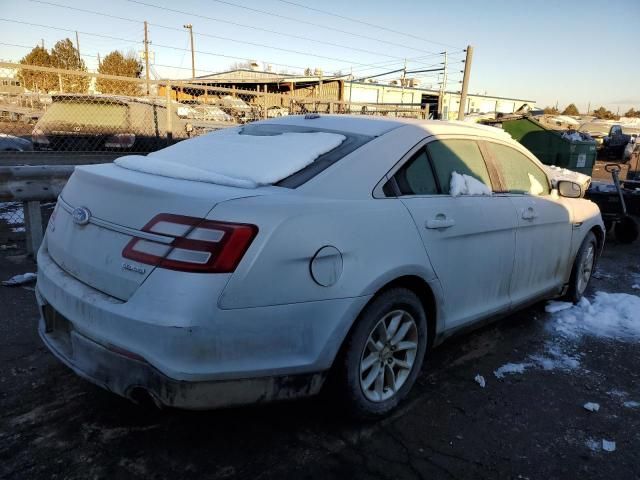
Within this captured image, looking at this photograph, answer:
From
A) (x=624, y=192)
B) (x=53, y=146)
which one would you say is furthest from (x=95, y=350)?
(x=624, y=192)

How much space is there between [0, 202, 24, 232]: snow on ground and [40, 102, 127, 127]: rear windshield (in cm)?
141

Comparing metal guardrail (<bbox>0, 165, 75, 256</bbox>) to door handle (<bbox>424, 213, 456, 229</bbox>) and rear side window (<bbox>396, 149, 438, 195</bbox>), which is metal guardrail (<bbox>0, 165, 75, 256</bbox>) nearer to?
rear side window (<bbox>396, 149, 438, 195</bbox>)

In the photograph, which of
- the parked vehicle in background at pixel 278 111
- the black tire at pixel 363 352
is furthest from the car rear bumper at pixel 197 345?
the parked vehicle in background at pixel 278 111

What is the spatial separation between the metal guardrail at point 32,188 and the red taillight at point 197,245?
136 inches

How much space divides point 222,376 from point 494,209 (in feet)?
7.00

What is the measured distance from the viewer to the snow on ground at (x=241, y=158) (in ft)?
8.16

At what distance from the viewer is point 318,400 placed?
2588 millimetres

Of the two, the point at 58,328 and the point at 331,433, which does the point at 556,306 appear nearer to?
the point at 331,433

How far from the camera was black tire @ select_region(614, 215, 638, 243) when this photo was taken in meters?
7.64

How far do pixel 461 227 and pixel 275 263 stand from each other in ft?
4.52

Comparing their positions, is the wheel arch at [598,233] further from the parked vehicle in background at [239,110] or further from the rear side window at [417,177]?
the parked vehicle in background at [239,110]

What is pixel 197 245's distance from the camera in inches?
80.8

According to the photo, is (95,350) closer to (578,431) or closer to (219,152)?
(219,152)

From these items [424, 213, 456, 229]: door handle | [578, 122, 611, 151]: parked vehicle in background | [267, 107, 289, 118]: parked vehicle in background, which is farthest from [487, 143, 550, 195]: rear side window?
[578, 122, 611, 151]: parked vehicle in background
